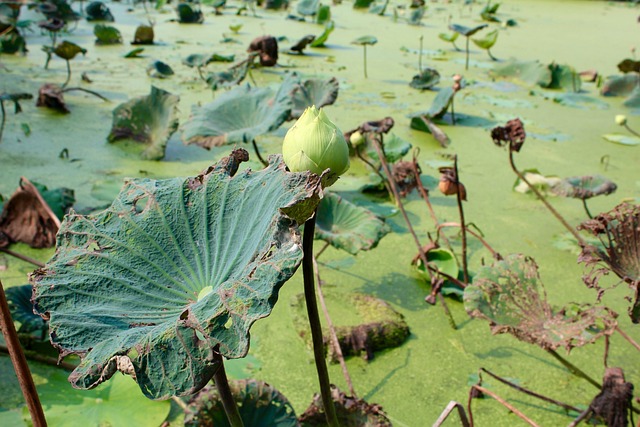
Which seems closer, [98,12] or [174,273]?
[174,273]

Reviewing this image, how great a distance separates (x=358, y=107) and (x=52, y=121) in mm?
1493

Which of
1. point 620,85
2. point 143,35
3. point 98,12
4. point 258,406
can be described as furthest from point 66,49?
point 620,85

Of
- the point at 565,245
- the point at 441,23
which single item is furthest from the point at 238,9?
the point at 565,245

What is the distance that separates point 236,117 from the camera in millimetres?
2082

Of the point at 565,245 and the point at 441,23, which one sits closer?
the point at 565,245

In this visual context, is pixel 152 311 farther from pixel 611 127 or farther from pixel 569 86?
pixel 569 86

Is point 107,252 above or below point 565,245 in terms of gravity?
above

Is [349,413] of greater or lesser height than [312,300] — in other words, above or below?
below

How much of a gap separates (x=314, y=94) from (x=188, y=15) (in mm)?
3444

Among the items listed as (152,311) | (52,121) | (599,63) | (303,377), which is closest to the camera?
(152,311)

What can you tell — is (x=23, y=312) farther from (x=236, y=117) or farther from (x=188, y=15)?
(x=188, y=15)

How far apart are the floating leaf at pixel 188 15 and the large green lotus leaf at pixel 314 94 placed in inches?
133

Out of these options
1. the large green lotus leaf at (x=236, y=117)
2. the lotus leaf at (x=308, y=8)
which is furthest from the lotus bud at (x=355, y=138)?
the lotus leaf at (x=308, y=8)

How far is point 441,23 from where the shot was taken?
586 centimetres
